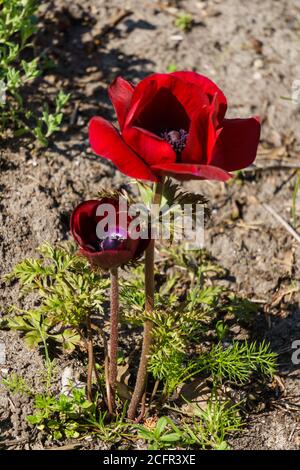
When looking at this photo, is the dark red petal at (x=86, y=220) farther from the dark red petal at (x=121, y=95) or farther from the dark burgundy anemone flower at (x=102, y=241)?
the dark red petal at (x=121, y=95)

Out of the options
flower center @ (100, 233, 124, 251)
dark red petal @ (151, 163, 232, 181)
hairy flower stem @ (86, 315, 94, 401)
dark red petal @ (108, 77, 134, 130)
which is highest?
dark red petal @ (108, 77, 134, 130)

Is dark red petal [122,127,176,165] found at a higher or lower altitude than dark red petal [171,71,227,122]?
lower

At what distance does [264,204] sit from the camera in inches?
145

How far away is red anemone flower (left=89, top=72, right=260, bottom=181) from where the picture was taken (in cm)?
203

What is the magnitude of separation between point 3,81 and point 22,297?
1.17 metres

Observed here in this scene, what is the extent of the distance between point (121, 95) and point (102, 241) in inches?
17.5

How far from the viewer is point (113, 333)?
8.23 ft

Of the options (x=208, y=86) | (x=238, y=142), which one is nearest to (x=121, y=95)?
(x=208, y=86)

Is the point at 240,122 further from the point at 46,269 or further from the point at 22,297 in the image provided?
the point at 22,297

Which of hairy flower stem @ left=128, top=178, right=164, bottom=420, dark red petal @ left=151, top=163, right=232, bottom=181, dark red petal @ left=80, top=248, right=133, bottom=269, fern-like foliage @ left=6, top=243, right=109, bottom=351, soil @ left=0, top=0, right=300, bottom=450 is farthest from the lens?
soil @ left=0, top=0, right=300, bottom=450

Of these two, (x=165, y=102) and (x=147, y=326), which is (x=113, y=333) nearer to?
(x=147, y=326)

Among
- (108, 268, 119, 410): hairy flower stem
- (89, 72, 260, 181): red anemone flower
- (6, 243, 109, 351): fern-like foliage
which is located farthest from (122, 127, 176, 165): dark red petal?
(6, 243, 109, 351): fern-like foliage

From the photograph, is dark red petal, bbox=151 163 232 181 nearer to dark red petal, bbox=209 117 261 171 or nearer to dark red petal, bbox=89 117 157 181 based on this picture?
dark red petal, bbox=89 117 157 181
